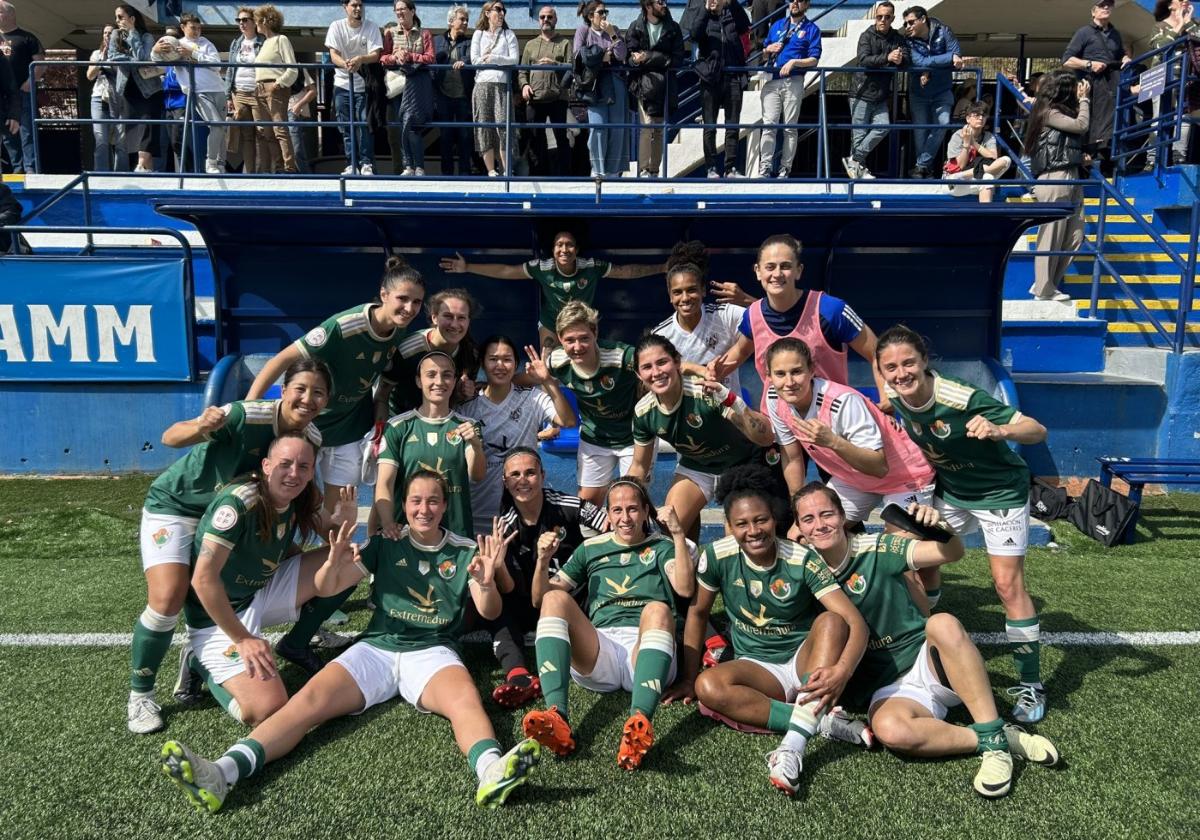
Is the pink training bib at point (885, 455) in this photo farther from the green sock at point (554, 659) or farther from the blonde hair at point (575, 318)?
the green sock at point (554, 659)

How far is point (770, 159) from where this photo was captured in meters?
9.91

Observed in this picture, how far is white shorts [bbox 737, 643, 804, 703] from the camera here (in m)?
3.69

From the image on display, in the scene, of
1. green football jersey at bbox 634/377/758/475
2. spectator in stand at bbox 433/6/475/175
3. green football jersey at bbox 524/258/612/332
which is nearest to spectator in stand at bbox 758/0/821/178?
spectator in stand at bbox 433/6/475/175

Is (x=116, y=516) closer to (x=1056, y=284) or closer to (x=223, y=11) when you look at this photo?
(x=1056, y=284)

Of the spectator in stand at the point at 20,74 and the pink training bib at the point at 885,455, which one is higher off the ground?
the spectator in stand at the point at 20,74

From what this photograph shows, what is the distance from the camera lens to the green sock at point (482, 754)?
3189mm

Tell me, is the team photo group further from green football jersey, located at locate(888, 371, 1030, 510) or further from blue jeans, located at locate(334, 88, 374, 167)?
blue jeans, located at locate(334, 88, 374, 167)

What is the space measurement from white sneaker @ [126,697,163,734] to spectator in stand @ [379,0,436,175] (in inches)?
293

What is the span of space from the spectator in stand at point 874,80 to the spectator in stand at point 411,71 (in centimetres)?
480

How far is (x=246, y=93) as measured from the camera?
10711 millimetres

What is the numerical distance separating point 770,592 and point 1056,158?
8.06m

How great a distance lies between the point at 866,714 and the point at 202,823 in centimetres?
260

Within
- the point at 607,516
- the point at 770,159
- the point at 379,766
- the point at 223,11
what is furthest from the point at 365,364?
the point at 223,11

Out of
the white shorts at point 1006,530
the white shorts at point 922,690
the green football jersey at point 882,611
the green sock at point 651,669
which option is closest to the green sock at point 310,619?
the green sock at point 651,669
